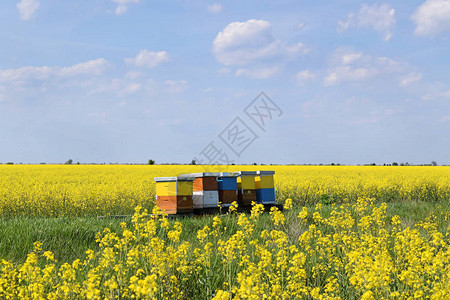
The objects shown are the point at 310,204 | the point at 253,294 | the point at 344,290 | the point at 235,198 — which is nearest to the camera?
the point at 253,294

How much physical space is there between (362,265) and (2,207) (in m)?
13.3

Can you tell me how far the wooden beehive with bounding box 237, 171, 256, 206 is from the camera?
11799mm

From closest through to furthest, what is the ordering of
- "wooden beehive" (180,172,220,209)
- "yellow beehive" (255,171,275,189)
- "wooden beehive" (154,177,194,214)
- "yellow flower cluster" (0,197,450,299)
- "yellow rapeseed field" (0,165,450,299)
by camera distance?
"yellow flower cluster" (0,197,450,299) < "yellow rapeseed field" (0,165,450,299) < "wooden beehive" (154,177,194,214) < "wooden beehive" (180,172,220,209) < "yellow beehive" (255,171,275,189)

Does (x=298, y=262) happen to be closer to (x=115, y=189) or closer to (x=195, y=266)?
(x=195, y=266)

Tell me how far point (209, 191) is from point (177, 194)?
37.8 inches

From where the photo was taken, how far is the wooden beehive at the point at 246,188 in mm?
11799

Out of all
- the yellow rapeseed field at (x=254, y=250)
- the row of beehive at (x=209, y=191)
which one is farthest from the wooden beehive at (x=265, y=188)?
the yellow rapeseed field at (x=254, y=250)

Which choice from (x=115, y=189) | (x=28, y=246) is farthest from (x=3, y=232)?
(x=115, y=189)

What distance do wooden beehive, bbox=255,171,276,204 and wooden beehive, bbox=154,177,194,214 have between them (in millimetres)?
2242

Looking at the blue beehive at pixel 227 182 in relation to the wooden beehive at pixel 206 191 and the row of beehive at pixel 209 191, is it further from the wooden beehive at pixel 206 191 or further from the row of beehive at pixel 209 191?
the wooden beehive at pixel 206 191

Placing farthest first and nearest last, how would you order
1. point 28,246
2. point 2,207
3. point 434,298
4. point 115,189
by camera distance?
1. point 115,189
2. point 2,207
3. point 28,246
4. point 434,298

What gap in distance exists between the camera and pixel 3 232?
901cm

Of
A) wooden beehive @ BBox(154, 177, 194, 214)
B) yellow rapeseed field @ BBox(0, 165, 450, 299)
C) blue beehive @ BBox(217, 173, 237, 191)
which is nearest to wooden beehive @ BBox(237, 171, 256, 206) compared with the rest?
blue beehive @ BBox(217, 173, 237, 191)

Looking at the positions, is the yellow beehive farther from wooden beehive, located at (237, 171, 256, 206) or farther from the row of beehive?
wooden beehive, located at (237, 171, 256, 206)
